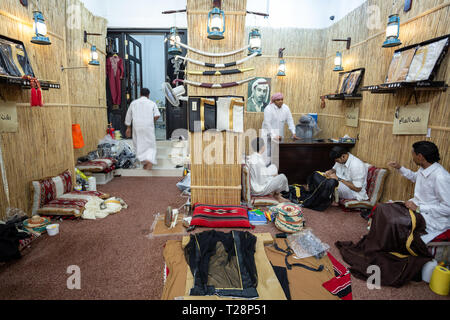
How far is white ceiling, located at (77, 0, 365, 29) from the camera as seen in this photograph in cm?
657

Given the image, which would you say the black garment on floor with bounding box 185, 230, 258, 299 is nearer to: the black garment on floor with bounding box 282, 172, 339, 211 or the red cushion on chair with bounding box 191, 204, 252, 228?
the red cushion on chair with bounding box 191, 204, 252, 228

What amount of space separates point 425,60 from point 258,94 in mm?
4055

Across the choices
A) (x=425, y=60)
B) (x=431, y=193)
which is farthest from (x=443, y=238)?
(x=425, y=60)

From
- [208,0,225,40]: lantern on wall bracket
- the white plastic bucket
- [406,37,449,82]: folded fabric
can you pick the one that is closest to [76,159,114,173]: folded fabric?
the white plastic bucket

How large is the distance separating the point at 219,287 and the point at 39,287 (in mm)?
1546

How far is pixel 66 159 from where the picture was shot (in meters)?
4.47

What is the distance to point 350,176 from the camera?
13.6ft

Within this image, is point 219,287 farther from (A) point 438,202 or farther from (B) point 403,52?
(B) point 403,52

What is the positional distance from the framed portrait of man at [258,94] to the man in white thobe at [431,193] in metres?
4.39

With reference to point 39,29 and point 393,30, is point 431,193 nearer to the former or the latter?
point 393,30

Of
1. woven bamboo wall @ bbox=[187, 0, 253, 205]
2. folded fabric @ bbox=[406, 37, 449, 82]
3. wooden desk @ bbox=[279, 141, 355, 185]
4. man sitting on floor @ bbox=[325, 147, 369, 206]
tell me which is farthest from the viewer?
wooden desk @ bbox=[279, 141, 355, 185]

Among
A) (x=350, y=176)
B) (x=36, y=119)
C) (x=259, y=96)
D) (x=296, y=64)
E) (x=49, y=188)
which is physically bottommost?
(x=49, y=188)

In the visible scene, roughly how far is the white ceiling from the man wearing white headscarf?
141 centimetres
